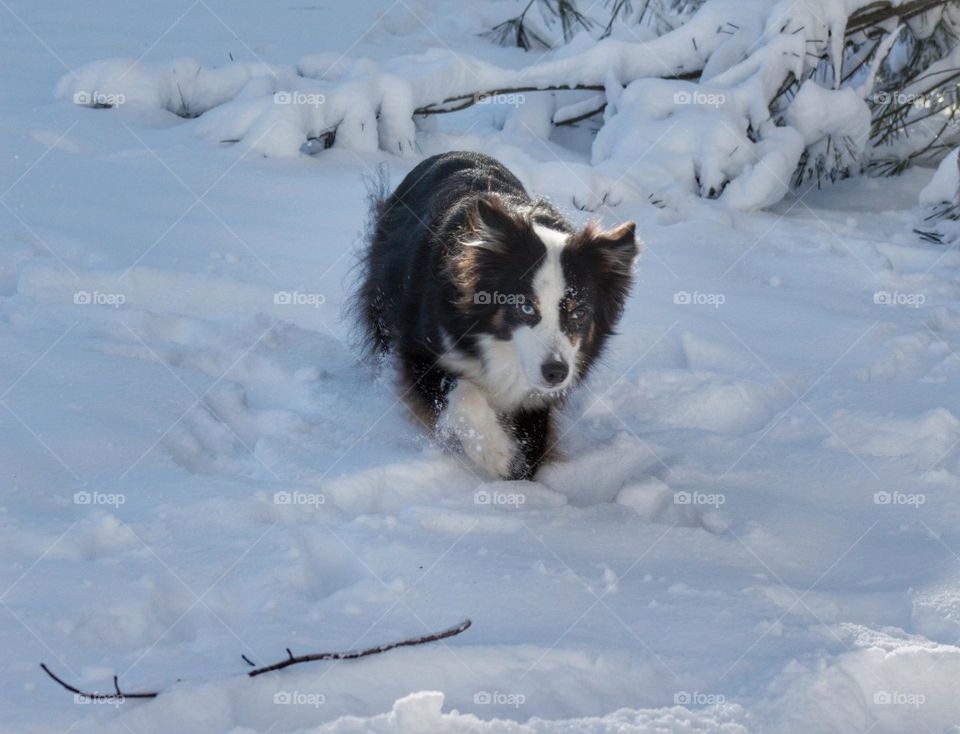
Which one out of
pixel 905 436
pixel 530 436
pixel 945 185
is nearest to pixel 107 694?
pixel 530 436

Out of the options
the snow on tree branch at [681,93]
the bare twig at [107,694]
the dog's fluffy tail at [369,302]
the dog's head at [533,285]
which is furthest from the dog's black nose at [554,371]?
the snow on tree branch at [681,93]

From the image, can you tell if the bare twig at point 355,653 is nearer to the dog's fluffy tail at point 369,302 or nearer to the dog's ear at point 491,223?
the dog's ear at point 491,223

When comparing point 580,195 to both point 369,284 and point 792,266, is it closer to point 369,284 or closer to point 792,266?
point 792,266

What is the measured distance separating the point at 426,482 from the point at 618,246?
1.12 metres

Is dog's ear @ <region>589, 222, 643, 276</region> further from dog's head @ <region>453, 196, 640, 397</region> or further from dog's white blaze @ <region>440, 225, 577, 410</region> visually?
dog's white blaze @ <region>440, 225, 577, 410</region>

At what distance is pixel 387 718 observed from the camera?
2.21 metres

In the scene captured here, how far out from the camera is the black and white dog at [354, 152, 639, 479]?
3736mm

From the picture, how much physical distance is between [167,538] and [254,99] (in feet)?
14.1

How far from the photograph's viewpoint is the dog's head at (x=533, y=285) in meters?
3.68

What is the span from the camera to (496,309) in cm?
385

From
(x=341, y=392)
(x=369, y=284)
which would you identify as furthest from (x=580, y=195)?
(x=341, y=392)

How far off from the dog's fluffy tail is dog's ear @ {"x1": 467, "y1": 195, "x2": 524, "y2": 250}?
85 centimetres

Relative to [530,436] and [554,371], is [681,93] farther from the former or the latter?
[554,371]

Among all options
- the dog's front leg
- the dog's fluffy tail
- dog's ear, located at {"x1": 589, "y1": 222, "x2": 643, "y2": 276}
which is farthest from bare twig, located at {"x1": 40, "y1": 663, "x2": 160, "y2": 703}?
the dog's fluffy tail
